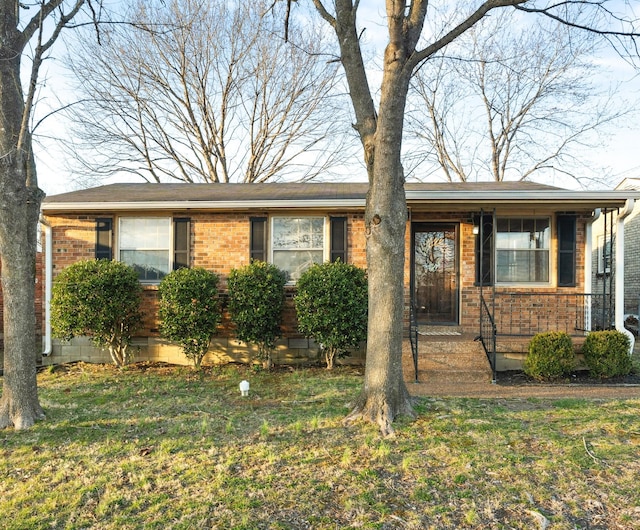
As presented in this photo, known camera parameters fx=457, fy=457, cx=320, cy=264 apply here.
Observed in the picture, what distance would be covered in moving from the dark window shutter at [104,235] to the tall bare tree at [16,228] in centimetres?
367

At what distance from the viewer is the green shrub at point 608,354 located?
272 inches

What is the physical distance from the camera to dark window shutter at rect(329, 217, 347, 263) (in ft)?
27.5

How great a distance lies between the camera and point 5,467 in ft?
12.4

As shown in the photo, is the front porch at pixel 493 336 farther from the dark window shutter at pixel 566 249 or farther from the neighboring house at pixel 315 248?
the dark window shutter at pixel 566 249

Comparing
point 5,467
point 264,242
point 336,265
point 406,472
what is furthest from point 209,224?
point 406,472

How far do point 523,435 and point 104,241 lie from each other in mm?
7596

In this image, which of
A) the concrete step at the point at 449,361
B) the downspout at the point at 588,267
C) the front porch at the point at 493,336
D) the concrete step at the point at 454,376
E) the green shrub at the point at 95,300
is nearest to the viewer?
the concrete step at the point at 454,376

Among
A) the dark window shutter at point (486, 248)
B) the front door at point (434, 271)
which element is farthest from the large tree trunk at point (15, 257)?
the dark window shutter at point (486, 248)

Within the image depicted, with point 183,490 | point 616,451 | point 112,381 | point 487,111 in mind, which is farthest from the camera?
point 487,111

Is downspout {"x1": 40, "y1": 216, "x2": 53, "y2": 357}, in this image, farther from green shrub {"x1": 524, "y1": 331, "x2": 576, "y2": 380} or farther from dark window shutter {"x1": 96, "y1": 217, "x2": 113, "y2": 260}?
green shrub {"x1": 524, "y1": 331, "x2": 576, "y2": 380}

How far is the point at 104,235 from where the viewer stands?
8578 mm

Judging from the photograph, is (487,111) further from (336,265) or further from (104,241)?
(104,241)

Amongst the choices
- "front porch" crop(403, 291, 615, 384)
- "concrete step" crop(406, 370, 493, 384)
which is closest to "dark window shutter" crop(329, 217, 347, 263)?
"front porch" crop(403, 291, 615, 384)

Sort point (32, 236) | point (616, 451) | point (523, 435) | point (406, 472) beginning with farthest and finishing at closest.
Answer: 1. point (32, 236)
2. point (523, 435)
3. point (616, 451)
4. point (406, 472)
